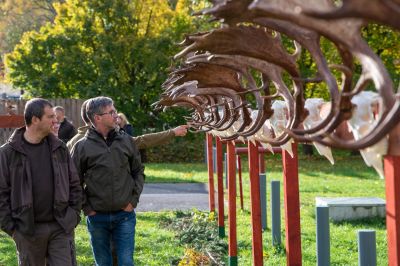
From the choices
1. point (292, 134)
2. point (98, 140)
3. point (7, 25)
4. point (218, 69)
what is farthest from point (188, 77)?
point (7, 25)

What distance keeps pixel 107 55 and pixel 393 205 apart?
24.6 metres

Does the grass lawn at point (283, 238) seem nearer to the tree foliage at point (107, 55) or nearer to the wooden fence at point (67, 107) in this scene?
the wooden fence at point (67, 107)

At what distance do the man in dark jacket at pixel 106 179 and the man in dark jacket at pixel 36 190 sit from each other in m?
→ 0.67

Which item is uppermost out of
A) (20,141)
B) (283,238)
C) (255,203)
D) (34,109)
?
(34,109)

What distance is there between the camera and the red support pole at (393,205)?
308 centimetres

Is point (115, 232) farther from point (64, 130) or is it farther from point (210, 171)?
point (210, 171)

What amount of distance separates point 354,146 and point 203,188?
16.4 meters

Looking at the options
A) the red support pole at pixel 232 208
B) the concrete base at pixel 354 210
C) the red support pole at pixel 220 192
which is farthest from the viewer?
the concrete base at pixel 354 210

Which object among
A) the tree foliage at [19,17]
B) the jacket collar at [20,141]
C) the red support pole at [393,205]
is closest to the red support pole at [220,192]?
the jacket collar at [20,141]

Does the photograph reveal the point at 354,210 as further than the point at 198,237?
Yes

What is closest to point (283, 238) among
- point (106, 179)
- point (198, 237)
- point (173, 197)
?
point (198, 237)

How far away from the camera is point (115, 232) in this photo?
6770 mm

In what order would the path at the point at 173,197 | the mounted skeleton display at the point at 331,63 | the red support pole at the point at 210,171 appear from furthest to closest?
the path at the point at 173,197
the red support pole at the point at 210,171
the mounted skeleton display at the point at 331,63

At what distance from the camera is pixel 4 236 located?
1109 cm
